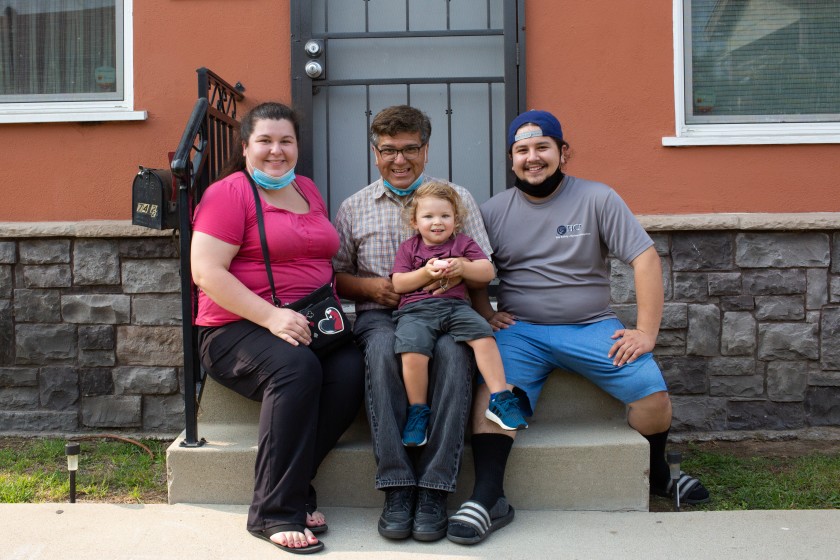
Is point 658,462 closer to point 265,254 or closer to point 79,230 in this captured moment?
point 265,254

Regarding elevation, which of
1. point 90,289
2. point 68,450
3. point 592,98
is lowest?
point 68,450

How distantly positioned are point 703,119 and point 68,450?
125 inches

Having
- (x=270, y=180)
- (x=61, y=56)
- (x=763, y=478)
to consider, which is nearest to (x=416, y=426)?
Answer: (x=270, y=180)

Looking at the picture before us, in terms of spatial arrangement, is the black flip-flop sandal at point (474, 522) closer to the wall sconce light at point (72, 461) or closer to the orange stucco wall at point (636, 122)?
the wall sconce light at point (72, 461)

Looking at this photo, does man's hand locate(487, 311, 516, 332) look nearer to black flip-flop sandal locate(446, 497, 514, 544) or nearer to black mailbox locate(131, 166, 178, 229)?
black flip-flop sandal locate(446, 497, 514, 544)

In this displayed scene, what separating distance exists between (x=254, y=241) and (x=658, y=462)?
1.70 metres

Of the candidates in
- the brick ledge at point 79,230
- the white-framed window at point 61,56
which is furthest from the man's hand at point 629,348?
the white-framed window at point 61,56

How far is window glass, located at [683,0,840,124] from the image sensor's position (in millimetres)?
4086

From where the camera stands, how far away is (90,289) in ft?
13.3

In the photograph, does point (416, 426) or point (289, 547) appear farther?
point (416, 426)

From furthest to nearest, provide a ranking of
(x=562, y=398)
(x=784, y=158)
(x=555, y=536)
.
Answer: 1. (x=784, y=158)
2. (x=562, y=398)
3. (x=555, y=536)

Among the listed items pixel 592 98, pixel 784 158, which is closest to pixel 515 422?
pixel 592 98

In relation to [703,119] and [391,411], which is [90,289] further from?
[703,119]

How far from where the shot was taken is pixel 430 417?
9.23ft
